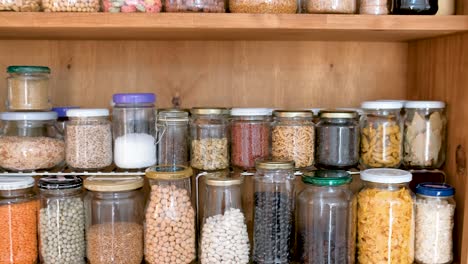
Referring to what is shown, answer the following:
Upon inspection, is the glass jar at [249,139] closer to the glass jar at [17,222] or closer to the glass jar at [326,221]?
the glass jar at [326,221]

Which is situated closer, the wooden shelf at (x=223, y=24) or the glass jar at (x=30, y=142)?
the wooden shelf at (x=223, y=24)

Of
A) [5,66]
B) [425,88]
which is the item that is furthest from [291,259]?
[5,66]

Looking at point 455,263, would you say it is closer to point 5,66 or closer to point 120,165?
point 120,165

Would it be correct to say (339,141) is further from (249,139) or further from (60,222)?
(60,222)

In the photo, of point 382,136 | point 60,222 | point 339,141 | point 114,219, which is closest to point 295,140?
point 339,141

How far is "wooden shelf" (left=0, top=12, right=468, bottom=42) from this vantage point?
1.12 metres

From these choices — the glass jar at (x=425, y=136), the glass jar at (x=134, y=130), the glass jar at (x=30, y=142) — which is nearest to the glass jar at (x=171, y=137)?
the glass jar at (x=134, y=130)

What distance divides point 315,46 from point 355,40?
0.11 meters

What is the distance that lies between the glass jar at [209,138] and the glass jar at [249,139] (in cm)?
3

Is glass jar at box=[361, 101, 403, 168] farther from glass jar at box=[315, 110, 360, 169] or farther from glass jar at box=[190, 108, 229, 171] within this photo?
glass jar at box=[190, 108, 229, 171]

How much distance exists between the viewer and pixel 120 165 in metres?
1.26

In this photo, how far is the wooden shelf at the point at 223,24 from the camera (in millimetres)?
1121

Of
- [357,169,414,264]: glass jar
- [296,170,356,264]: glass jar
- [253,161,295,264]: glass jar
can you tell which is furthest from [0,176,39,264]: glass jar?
[357,169,414,264]: glass jar

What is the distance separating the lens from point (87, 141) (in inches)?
49.0
